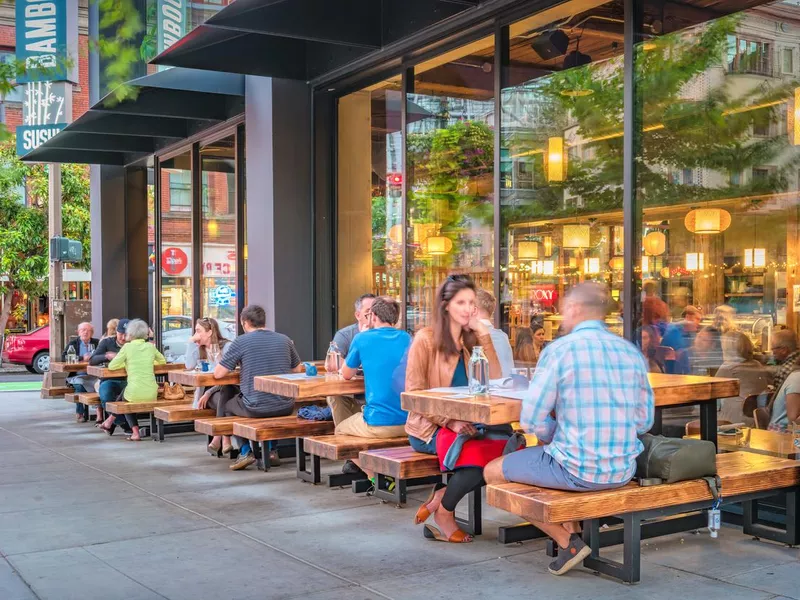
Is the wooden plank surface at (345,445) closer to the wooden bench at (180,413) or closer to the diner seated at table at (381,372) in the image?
the diner seated at table at (381,372)

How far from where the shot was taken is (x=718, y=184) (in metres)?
12.2

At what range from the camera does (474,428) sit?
18.5 ft

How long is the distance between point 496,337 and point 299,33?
3836 mm

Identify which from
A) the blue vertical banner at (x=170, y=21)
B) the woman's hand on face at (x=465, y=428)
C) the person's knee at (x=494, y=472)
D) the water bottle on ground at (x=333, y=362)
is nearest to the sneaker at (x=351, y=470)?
the water bottle on ground at (x=333, y=362)

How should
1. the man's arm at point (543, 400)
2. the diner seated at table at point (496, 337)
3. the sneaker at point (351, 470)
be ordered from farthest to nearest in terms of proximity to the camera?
the sneaker at point (351, 470), the diner seated at table at point (496, 337), the man's arm at point (543, 400)

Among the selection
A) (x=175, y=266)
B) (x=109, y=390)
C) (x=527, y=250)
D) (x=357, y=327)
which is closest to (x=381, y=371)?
(x=357, y=327)

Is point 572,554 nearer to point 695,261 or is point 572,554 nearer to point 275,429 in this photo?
point 275,429

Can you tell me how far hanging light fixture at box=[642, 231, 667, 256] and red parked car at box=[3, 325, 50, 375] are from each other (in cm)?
1976

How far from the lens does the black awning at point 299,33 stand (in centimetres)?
841

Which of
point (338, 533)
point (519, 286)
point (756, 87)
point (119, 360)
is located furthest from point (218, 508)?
point (756, 87)

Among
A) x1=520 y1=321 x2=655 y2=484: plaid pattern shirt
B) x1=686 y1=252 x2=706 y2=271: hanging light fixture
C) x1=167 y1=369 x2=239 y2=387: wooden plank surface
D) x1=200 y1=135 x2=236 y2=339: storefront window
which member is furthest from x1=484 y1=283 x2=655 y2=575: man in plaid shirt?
x1=200 y1=135 x2=236 y2=339: storefront window

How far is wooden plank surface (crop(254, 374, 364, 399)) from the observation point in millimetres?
7273

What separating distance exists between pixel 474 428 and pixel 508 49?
159 inches

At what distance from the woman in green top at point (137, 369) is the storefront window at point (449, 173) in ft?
10.4
